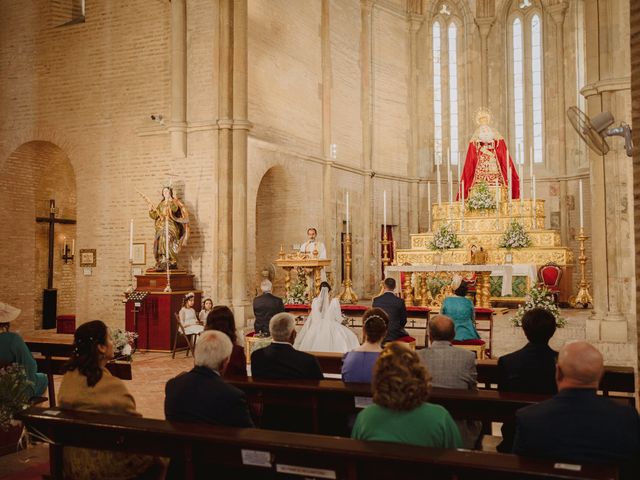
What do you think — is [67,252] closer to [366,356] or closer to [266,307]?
[266,307]

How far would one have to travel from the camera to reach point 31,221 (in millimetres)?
16156

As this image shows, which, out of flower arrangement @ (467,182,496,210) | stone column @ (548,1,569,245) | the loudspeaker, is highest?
stone column @ (548,1,569,245)

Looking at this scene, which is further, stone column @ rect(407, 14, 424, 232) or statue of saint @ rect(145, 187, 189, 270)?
stone column @ rect(407, 14, 424, 232)

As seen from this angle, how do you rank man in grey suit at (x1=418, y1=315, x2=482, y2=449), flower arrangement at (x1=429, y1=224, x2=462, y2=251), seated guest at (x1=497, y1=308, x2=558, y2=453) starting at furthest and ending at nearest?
flower arrangement at (x1=429, y1=224, x2=462, y2=251), man in grey suit at (x1=418, y1=315, x2=482, y2=449), seated guest at (x1=497, y1=308, x2=558, y2=453)

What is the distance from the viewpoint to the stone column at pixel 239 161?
13.6 metres

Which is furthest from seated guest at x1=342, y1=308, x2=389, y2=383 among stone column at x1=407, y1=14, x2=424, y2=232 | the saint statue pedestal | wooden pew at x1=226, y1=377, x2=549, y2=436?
stone column at x1=407, y1=14, x2=424, y2=232

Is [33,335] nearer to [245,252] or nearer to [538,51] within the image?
[245,252]

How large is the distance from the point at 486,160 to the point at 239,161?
8.37 metres

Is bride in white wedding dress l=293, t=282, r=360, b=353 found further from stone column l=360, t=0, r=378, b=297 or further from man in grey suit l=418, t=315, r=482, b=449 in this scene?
stone column l=360, t=0, r=378, b=297

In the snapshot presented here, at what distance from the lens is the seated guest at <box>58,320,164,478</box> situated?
3.63 metres

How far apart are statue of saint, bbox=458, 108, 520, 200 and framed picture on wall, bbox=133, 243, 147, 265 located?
9437 mm

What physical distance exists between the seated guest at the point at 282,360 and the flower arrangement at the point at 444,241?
10.9 meters

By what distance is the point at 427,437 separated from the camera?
9.29 ft

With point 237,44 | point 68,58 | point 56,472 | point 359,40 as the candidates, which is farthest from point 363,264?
point 56,472
